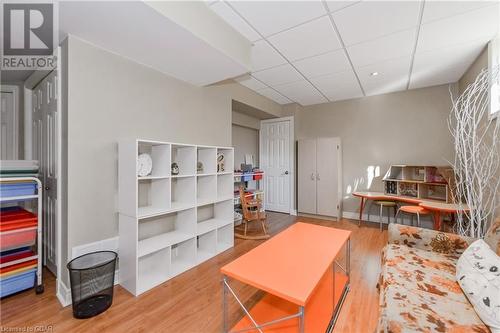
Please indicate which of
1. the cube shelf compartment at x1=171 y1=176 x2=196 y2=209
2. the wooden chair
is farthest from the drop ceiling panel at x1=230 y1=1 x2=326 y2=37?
the wooden chair

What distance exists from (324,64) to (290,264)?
2674 millimetres

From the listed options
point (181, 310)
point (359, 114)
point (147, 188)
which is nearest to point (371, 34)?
point (359, 114)

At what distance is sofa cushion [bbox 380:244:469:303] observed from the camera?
150cm

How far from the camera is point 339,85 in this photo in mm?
3805

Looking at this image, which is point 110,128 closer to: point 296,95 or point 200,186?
point 200,186

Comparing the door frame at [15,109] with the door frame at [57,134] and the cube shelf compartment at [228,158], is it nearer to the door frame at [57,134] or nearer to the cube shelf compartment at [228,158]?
the door frame at [57,134]

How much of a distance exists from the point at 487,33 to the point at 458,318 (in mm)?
2791

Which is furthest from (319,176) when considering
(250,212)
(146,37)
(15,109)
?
(15,109)

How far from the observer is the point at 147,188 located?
2.53 meters

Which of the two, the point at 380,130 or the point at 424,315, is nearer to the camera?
the point at 424,315

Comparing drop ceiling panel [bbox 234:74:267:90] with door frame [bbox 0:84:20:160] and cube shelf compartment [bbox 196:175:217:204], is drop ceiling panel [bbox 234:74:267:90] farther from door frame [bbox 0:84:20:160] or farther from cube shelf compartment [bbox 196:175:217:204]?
door frame [bbox 0:84:20:160]

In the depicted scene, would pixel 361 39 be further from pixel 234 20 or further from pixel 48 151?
pixel 48 151

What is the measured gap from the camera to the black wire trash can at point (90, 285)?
1.74m

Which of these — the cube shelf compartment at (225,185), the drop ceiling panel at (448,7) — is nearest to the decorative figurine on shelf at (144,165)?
the cube shelf compartment at (225,185)
